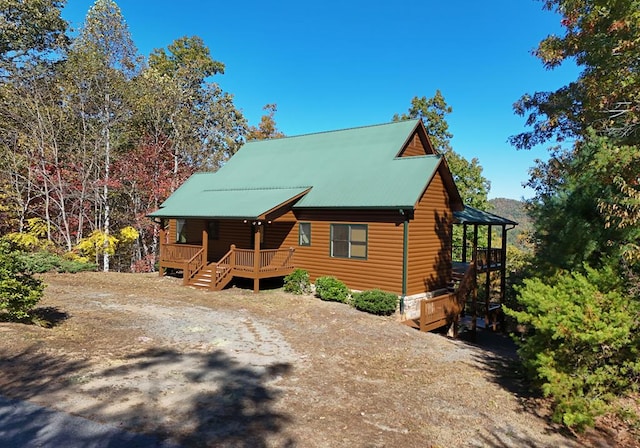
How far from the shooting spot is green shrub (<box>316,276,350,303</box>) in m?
16.2

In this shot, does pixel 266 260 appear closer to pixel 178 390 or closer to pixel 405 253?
pixel 405 253

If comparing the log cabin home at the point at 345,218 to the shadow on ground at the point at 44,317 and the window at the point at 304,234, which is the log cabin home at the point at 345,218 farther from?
the shadow on ground at the point at 44,317

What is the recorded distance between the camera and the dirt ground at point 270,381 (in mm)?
5854

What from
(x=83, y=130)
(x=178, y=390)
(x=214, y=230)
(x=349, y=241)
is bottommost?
Answer: (x=178, y=390)

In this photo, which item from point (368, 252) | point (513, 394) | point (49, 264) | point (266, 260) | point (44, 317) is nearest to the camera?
point (513, 394)

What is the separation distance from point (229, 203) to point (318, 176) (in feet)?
14.3

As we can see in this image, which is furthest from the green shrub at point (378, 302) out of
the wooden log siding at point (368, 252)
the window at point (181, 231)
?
the window at point (181, 231)

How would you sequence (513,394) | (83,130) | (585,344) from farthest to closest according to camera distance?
(83,130) → (513,394) → (585,344)

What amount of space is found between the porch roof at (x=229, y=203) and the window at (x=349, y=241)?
2536 mm

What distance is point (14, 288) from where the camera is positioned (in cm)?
938

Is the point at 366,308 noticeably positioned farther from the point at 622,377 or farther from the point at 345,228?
the point at 622,377

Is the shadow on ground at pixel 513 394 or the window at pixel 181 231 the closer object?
the shadow on ground at pixel 513 394

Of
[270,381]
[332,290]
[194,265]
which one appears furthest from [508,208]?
[270,381]

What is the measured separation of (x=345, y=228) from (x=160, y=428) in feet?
40.4
